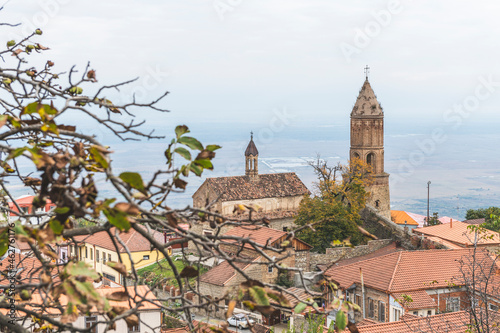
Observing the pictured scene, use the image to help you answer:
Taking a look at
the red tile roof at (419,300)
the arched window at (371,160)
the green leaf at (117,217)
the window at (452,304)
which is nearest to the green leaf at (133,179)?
the green leaf at (117,217)

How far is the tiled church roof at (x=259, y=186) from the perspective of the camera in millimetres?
37750

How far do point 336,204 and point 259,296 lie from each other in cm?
3149

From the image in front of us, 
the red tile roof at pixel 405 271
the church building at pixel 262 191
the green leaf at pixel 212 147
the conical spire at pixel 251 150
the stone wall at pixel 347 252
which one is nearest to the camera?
the green leaf at pixel 212 147

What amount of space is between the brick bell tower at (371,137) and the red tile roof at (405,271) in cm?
1464

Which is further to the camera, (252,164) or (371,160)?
(371,160)

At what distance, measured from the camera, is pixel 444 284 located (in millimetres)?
24953

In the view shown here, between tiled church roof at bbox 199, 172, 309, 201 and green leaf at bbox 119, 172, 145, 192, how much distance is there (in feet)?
111

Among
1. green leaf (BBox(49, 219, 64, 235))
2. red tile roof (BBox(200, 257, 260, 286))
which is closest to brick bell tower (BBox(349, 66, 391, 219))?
red tile roof (BBox(200, 257, 260, 286))

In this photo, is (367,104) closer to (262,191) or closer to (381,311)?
(262,191)

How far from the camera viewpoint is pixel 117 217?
2459 mm

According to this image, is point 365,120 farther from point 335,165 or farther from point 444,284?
point 444,284

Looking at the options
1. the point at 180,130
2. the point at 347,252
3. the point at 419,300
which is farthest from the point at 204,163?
A: the point at 347,252

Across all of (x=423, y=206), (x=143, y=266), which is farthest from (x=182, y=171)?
(x=423, y=206)

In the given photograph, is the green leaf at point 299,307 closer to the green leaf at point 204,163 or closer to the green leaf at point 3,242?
the green leaf at point 204,163
